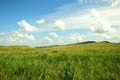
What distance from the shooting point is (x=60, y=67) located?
7188mm

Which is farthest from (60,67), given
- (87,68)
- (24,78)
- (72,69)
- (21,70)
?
(24,78)

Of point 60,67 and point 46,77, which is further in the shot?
point 60,67

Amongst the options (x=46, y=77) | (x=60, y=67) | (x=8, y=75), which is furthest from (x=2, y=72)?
(x=60, y=67)

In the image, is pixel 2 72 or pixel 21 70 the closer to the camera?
pixel 2 72

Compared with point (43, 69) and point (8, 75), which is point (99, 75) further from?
point (8, 75)

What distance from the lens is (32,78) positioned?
5543 millimetres

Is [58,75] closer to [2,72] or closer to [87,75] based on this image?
[87,75]

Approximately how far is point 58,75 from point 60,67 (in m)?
1.06

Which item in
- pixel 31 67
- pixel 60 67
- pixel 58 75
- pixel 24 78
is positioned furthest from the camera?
pixel 60 67

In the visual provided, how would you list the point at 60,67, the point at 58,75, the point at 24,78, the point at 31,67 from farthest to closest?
the point at 60,67
the point at 31,67
the point at 58,75
the point at 24,78

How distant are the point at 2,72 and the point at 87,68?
3.43 meters

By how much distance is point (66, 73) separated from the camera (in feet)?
20.6

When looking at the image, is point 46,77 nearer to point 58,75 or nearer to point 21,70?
point 58,75

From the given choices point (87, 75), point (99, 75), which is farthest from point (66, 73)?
point (99, 75)
